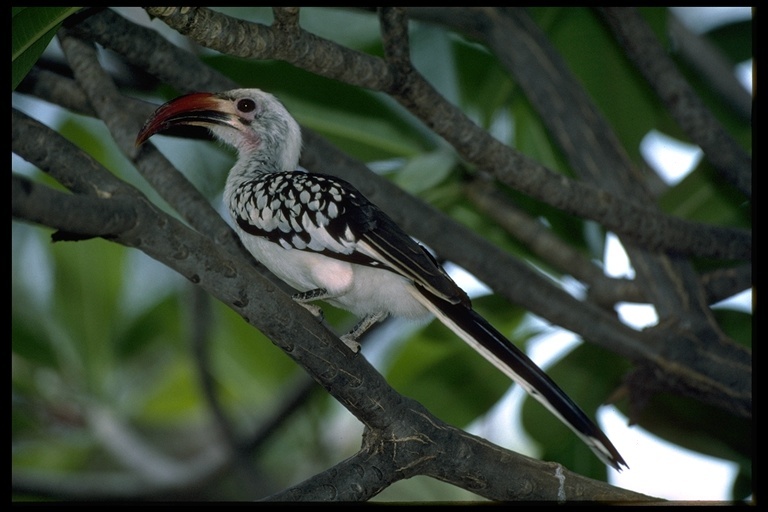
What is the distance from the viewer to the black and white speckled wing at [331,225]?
160 centimetres

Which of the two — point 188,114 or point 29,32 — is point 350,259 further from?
point 29,32

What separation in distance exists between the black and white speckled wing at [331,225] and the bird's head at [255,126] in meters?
0.19

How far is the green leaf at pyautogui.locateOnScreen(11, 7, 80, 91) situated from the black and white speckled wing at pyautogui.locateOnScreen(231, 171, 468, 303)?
1.62 ft

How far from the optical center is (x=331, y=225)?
5.54 feet

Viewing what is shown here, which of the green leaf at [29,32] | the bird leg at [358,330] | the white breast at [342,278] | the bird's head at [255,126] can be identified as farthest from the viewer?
the bird's head at [255,126]

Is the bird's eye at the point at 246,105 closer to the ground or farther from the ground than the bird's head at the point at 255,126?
farther from the ground

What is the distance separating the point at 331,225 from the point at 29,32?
640 mm

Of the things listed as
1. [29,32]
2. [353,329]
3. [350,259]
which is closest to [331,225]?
[350,259]

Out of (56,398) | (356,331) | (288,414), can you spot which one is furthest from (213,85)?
(56,398)

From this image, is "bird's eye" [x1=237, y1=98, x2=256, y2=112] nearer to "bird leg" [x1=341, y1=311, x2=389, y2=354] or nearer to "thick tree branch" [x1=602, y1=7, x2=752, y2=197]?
"bird leg" [x1=341, y1=311, x2=389, y2=354]

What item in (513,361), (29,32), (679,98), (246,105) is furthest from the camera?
(679,98)

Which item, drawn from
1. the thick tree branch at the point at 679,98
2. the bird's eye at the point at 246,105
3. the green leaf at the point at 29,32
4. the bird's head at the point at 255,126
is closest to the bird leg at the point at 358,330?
the bird's head at the point at 255,126

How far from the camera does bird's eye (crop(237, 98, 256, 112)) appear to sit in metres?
1.98

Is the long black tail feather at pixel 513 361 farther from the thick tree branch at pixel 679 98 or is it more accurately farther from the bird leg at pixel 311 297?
the thick tree branch at pixel 679 98
